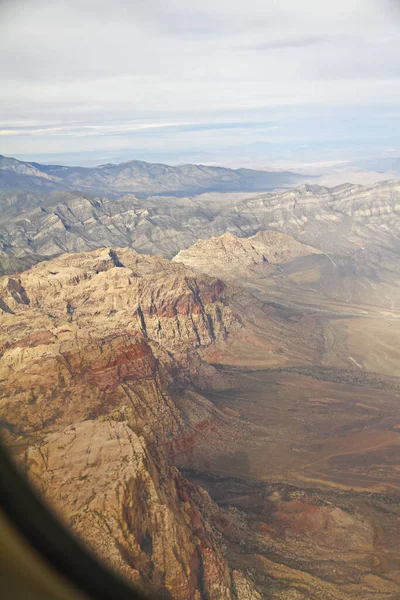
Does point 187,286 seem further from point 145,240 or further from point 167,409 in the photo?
point 145,240

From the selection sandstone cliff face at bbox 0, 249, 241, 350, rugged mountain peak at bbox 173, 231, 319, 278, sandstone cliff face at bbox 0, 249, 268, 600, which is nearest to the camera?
sandstone cliff face at bbox 0, 249, 268, 600

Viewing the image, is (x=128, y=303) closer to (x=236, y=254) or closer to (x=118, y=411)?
(x=118, y=411)

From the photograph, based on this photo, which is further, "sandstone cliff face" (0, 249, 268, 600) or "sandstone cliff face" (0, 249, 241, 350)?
"sandstone cliff face" (0, 249, 241, 350)

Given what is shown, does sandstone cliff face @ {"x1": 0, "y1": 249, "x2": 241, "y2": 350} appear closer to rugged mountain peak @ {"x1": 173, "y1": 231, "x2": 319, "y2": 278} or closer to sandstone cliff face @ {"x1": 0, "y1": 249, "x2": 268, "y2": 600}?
sandstone cliff face @ {"x1": 0, "y1": 249, "x2": 268, "y2": 600}

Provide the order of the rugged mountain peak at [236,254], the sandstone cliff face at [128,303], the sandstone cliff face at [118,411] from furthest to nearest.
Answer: the rugged mountain peak at [236,254] → the sandstone cliff face at [128,303] → the sandstone cliff face at [118,411]

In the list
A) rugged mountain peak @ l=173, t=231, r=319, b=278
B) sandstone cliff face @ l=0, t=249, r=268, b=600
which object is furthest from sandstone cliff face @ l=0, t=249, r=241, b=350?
rugged mountain peak @ l=173, t=231, r=319, b=278

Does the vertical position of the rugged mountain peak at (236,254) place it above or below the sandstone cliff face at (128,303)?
below

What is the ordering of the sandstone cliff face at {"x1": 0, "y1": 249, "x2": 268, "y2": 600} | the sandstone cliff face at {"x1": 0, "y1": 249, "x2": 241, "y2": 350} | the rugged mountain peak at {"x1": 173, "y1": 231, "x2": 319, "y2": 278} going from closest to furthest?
the sandstone cliff face at {"x1": 0, "y1": 249, "x2": 268, "y2": 600} < the sandstone cliff face at {"x1": 0, "y1": 249, "x2": 241, "y2": 350} < the rugged mountain peak at {"x1": 173, "y1": 231, "x2": 319, "y2": 278}

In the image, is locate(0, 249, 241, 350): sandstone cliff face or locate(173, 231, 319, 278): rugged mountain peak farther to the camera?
locate(173, 231, 319, 278): rugged mountain peak

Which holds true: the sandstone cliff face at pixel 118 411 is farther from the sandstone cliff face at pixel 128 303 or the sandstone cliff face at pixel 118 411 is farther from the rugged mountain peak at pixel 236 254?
the rugged mountain peak at pixel 236 254

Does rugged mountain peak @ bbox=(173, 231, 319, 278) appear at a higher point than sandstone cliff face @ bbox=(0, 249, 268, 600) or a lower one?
lower

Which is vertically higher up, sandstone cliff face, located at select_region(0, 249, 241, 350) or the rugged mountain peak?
sandstone cliff face, located at select_region(0, 249, 241, 350)

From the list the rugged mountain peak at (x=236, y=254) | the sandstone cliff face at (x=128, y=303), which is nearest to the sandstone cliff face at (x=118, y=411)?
the sandstone cliff face at (x=128, y=303)
